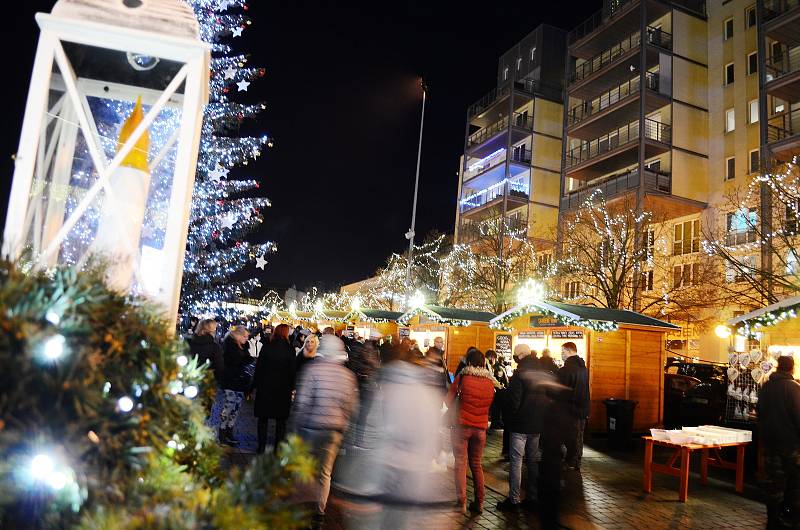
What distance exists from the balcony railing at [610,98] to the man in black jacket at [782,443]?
28.4 metres

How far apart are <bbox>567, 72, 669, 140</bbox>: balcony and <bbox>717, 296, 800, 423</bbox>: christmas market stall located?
77.4 ft

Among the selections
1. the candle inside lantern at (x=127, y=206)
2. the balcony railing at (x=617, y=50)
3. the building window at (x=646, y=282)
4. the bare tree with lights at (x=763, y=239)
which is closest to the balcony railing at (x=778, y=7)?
the balcony railing at (x=617, y=50)

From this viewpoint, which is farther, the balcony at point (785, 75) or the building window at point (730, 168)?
the building window at point (730, 168)

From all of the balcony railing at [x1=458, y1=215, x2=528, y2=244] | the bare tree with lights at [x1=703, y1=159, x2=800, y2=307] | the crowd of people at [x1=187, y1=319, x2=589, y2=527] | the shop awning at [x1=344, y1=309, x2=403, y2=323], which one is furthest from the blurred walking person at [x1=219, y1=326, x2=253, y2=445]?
the balcony railing at [x1=458, y1=215, x2=528, y2=244]

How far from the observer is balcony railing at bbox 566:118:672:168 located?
3198cm

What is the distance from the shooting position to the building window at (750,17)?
2975 centimetres

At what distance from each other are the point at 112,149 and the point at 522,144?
44.8 metres

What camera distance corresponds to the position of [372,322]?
30219 mm

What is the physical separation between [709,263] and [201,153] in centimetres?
2243

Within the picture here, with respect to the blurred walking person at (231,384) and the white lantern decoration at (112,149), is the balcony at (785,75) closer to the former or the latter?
the blurred walking person at (231,384)

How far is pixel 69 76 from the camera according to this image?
106 inches

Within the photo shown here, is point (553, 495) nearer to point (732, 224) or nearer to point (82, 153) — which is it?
point (82, 153)

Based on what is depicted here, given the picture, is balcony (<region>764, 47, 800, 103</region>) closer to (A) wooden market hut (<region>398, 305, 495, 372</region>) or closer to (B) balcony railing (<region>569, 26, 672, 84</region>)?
(B) balcony railing (<region>569, 26, 672, 84</region>)

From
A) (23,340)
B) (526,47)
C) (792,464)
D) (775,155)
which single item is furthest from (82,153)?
(526,47)
